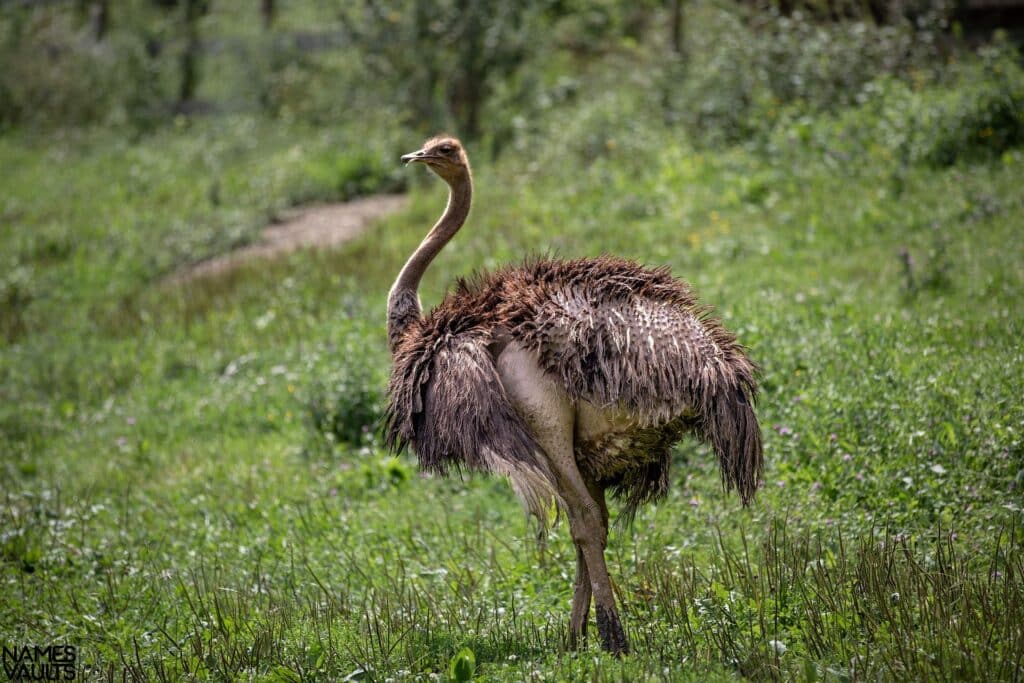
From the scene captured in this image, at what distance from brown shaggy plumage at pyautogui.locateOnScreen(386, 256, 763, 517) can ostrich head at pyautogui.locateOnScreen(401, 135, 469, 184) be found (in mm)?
828

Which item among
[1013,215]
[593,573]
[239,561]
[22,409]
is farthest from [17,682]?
[1013,215]

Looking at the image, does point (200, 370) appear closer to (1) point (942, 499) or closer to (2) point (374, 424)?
(2) point (374, 424)

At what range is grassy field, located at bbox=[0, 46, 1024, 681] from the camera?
5180 mm

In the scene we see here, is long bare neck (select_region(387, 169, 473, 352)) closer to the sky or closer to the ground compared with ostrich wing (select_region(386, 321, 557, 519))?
closer to the sky

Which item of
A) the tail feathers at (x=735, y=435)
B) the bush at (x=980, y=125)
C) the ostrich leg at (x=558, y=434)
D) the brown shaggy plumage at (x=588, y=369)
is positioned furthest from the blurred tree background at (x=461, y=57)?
the ostrich leg at (x=558, y=434)

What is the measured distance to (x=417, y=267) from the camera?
601 cm

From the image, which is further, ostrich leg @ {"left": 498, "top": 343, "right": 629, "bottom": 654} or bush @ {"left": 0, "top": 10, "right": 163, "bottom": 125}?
bush @ {"left": 0, "top": 10, "right": 163, "bottom": 125}

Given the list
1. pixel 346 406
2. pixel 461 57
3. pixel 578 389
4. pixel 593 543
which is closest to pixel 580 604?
pixel 593 543

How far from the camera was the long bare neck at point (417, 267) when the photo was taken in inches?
232

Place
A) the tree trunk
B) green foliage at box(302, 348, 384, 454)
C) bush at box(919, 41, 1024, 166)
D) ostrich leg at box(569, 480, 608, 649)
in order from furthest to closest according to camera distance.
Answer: the tree trunk, bush at box(919, 41, 1024, 166), green foliage at box(302, 348, 384, 454), ostrich leg at box(569, 480, 608, 649)

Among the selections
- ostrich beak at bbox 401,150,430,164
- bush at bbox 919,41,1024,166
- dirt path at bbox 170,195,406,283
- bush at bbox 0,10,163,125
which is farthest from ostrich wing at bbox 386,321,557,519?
bush at bbox 0,10,163,125

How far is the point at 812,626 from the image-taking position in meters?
4.93

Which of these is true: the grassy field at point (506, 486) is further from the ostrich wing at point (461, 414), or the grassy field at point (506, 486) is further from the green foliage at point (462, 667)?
the ostrich wing at point (461, 414)

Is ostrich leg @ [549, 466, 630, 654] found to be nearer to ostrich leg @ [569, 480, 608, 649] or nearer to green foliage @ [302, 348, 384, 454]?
ostrich leg @ [569, 480, 608, 649]
